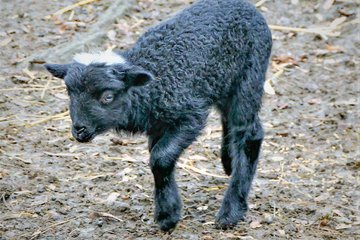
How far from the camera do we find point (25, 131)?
8.52 m

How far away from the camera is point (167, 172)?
6328 mm

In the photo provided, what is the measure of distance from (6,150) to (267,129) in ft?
10.3

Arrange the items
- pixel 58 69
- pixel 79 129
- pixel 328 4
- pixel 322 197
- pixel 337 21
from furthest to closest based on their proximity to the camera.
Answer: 1. pixel 328 4
2. pixel 337 21
3. pixel 322 197
4. pixel 58 69
5. pixel 79 129

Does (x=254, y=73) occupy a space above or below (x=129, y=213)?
above

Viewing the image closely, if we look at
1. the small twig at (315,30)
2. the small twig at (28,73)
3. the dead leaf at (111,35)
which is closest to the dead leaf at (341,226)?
the small twig at (315,30)

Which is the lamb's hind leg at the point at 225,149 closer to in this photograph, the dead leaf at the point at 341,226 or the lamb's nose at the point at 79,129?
the dead leaf at the point at 341,226

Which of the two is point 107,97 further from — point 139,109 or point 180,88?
point 180,88

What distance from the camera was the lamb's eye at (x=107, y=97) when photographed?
5883 millimetres

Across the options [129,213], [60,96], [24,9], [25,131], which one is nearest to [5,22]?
[24,9]

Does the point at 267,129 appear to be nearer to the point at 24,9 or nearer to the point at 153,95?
the point at 153,95

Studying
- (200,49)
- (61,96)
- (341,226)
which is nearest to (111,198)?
(200,49)

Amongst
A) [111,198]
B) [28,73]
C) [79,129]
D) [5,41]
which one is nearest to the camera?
[79,129]

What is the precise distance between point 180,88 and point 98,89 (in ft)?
2.81

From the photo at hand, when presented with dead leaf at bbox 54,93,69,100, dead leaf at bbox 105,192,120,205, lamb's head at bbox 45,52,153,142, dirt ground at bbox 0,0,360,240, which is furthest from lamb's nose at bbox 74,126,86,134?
dead leaf at bbox 54,93,69,100
